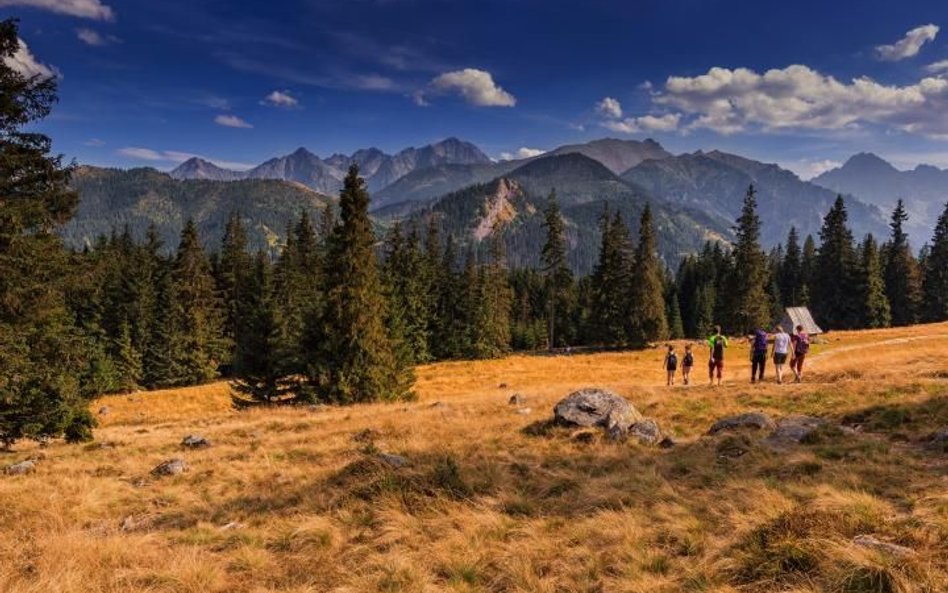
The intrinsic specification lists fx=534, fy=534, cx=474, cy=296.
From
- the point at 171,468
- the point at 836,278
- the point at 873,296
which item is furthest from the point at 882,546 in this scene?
the point at 836,278

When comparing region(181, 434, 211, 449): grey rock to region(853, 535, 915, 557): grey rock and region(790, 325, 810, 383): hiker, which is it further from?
region(790, 325, 810, 383): hiker

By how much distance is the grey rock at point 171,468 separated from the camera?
1311cm

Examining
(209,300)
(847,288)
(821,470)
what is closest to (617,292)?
(847,288)

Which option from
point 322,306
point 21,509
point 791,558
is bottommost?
point 21,509

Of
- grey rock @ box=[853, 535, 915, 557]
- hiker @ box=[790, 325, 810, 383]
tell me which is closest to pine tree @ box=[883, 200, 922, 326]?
hiker @ box=[790, 325, 810, 383]

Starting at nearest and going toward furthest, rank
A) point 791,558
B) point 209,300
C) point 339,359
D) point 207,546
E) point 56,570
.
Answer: point 791,558
point 56,570
point 207,546
point 339,359
point 209,300

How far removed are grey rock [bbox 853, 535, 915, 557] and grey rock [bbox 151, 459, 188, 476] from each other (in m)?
13.6

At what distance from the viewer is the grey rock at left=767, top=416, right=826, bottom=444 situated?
12055mm

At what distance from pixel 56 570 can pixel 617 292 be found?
→ 205 ft

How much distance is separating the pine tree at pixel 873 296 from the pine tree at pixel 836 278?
2.08m

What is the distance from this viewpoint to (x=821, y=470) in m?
9.36

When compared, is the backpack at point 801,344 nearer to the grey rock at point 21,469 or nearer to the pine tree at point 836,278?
the grey rock at point 21,469

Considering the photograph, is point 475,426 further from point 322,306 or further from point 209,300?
point 209,300

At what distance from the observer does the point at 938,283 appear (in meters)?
80.2
